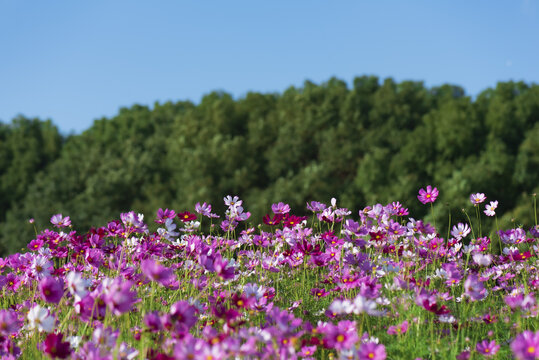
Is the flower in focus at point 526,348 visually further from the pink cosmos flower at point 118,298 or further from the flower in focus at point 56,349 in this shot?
the flower in focus at point 56,349

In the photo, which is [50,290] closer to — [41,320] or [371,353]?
[41,320]

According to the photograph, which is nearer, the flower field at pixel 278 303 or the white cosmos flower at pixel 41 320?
the flower field at pixel 278 303

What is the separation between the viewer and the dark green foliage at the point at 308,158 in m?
23.7

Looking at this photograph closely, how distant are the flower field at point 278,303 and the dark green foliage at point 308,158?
1660 centimetres

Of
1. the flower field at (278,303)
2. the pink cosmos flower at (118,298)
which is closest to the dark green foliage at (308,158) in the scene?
the flower field at (278,303)

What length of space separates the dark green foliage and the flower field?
16605 millimetres

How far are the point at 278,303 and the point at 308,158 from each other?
934 inches

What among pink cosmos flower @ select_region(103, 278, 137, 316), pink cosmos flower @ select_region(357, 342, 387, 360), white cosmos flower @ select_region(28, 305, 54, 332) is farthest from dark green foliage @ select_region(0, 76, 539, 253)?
pink cosmos flower @ select_region(103, 278, 137, 316)

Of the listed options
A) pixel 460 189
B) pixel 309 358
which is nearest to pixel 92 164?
pixel 460 189

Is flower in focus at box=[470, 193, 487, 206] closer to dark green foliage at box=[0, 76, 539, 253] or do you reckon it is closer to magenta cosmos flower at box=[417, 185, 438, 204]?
magenta cosmos flower at box=[417, 185, 438, 204]

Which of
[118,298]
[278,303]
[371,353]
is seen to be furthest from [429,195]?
[118,298]

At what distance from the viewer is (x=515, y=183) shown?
2342 centimetres

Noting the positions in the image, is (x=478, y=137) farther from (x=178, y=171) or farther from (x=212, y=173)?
(x=178, y=171)

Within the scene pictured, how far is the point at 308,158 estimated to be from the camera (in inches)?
1102
